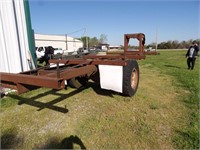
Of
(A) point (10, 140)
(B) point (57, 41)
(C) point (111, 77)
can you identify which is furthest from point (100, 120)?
(B) point (57, 41)

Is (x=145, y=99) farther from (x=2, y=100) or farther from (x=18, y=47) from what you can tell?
(x=18, y=47)

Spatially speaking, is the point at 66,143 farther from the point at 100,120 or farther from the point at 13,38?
the point at 13,38

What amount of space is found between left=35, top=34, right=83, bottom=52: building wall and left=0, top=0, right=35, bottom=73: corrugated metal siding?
34.9m

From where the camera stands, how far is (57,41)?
46688mm

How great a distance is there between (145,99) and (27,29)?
4428 millimetres

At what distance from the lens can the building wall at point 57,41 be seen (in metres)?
40.0

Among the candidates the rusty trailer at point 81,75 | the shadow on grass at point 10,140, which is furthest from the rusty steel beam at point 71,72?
the shadow on grass at point 10,140

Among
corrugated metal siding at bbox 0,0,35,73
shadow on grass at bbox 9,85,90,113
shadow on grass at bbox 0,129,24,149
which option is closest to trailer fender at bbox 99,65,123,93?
shadow on grass at bbox 9,85,90,113

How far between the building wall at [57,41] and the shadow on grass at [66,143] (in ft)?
127

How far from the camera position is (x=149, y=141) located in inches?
102

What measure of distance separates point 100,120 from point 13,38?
392cm

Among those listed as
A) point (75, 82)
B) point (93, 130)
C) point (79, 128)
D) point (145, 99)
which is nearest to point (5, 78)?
point (79, 128)

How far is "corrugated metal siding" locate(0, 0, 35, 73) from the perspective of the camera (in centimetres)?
499

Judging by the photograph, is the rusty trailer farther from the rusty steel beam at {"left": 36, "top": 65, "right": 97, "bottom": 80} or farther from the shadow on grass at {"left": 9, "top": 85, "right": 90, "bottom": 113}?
Answer: the shadow on grass at {"left": 9, "top": 85, "right": 90, "bottom": 113}
